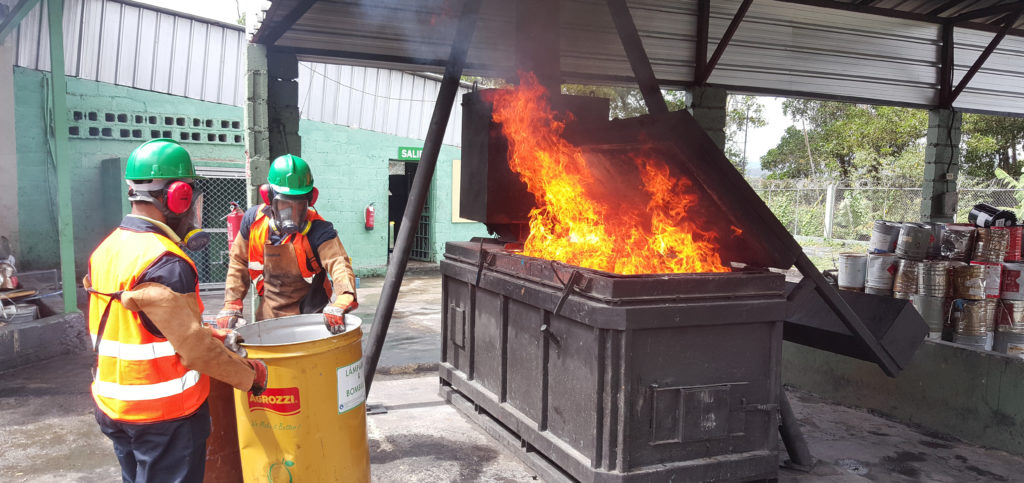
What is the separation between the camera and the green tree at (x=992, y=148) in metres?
25.3

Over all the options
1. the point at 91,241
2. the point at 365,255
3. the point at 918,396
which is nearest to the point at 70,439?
the point at 918,396

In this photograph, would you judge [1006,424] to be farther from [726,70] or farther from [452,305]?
[726,70]

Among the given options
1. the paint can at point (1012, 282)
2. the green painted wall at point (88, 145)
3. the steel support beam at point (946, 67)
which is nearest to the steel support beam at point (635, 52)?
the paint can at point (1012, 282)

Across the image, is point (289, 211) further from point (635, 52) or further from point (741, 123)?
point (741, 123)

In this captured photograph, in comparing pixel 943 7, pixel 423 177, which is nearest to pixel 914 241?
pixel 423 177

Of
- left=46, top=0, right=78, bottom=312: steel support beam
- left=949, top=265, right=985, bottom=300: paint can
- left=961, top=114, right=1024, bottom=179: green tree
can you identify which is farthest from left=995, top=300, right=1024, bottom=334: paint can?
left=961, top=114, right=1024, bottom=179: green tree

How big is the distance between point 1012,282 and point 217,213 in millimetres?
13035

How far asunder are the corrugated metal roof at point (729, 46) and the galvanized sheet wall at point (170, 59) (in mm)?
4406

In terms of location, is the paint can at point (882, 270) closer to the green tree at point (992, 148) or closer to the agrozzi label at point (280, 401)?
the agrozzi label at point (280, 401)

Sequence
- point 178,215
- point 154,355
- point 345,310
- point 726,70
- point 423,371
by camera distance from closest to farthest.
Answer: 1. point 154,355
2. point 178,215
3. point 345,310
4. point 423,371
5. point 726,70

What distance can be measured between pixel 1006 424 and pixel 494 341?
4129mm

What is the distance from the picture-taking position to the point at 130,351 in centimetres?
257

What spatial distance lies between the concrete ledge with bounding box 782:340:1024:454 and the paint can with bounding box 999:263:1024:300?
113cm

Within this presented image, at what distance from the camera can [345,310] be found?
145 inches
